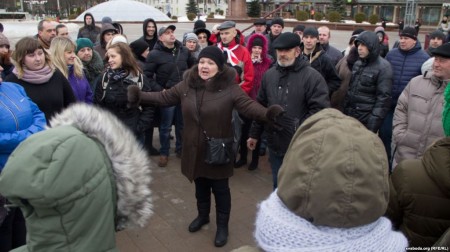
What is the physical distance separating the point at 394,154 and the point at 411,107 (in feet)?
1.76

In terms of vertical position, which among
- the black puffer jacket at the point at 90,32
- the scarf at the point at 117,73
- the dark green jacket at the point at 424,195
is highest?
the black puffer jacket at the point at 90,32

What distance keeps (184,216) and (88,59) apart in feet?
8.23

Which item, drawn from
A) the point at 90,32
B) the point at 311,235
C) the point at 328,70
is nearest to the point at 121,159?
the point at 311,235

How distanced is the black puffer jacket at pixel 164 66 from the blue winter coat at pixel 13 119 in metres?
2.46

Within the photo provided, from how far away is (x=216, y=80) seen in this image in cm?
327

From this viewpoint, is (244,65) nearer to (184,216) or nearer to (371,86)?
(371,86)

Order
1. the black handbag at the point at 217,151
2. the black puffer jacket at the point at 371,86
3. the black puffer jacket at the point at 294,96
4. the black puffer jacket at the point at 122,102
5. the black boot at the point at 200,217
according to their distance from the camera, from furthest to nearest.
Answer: the black puffer jacket at the point at 371,86 < the black puffer jacket at the point at 122,102 < the black boot at the point at 200,217 < the black puffer jacket at the point at 294,96 < the black handbag at the point at 217,151

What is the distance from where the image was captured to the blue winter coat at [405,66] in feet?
15.8

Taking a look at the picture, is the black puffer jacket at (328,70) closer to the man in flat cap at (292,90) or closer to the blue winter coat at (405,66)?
the blue winter coat at (405,66)

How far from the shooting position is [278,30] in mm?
7207

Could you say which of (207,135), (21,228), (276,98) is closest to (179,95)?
(207,135)

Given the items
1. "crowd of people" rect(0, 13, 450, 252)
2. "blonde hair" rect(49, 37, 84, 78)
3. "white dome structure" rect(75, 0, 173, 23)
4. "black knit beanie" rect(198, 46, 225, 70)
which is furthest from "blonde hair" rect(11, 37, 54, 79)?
"white dome structure" rect(75, 0, 173, 23)

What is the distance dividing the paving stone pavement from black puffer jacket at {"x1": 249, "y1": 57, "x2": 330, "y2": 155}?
3.01ft

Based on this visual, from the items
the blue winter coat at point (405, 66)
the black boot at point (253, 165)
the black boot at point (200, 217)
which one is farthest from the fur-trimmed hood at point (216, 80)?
the blue winter coat at point (405, 66)
